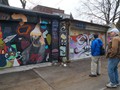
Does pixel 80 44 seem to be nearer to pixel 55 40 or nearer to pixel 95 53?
pixel 55 40

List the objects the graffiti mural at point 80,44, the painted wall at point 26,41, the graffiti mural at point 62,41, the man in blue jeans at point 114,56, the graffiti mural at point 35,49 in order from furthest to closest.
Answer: the graffiti mural at point 80,44, the graffiti mural at point 62,41, the graffiti mural at point 35,49, the painted wall at point 26,41, the man in blue jeans at point 114,56

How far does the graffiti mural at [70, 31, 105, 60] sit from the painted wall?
165cm

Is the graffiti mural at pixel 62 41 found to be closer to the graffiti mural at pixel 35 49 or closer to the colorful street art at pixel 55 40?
the colorful street art at pixel 55 40

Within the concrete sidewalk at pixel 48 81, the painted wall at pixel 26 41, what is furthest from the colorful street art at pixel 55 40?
the concrete sidewalk at pixel 48 81

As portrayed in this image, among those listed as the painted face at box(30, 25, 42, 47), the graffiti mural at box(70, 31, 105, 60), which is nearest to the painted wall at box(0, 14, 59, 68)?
the painted face at box(30, 25, 42, 47)

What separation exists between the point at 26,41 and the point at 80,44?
4.77 meters

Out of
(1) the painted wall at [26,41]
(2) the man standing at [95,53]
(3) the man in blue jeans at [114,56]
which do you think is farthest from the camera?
(1) the painted wall at [26,41]

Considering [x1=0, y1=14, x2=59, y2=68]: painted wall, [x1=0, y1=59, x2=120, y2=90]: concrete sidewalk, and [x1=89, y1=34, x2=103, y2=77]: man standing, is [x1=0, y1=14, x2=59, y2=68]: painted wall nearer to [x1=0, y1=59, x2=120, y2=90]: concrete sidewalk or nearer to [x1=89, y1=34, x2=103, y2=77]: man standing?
[x1=0, y1=59, x2=120, y2=90]: concrete sidewalk

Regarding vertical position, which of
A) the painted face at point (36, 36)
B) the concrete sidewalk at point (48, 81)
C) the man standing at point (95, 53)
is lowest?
the concrete sidewalk at point (48, 81)

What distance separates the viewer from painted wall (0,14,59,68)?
7.80m

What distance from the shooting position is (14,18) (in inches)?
309

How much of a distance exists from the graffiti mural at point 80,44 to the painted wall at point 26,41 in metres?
1.65

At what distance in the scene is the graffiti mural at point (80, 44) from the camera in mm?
11242

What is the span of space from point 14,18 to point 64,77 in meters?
3.72
